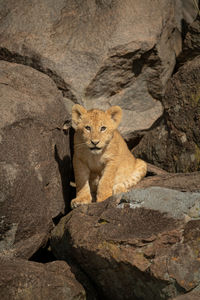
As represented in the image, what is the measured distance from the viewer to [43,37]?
30.7ft

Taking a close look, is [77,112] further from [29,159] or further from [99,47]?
[99,47]

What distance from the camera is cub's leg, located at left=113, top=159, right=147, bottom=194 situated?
26.2ft

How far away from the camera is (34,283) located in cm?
584

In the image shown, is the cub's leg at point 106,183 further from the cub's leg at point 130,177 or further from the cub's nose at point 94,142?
the cub's nose at point 94,142

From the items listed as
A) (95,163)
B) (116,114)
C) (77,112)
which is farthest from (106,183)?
(77,112)

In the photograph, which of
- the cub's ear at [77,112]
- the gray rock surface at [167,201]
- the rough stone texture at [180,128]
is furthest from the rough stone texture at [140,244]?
the rough stone texture at [180,128]

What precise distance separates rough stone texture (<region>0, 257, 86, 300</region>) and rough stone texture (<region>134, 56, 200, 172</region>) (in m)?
3.44

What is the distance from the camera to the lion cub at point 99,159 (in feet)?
25.4

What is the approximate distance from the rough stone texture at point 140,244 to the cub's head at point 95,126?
1247mm

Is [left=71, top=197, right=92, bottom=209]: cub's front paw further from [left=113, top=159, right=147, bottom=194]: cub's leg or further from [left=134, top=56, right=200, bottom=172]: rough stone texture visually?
[left=134, top=56, right=200, bottom=172]: rough stone texture

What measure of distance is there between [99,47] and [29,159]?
3.42 metres

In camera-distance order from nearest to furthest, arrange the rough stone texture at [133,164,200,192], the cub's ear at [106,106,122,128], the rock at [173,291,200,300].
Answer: the rock at [173,291,200,300], the rough stone texture at [133,164,200,192], the cub's ear at [106,106,122,128]

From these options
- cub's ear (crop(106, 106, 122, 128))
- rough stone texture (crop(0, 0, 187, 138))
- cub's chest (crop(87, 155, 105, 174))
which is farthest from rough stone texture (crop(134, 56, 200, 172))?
cub's chest (crop(87, 155, 105, 174))

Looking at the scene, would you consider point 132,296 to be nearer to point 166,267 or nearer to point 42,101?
point 166,267
